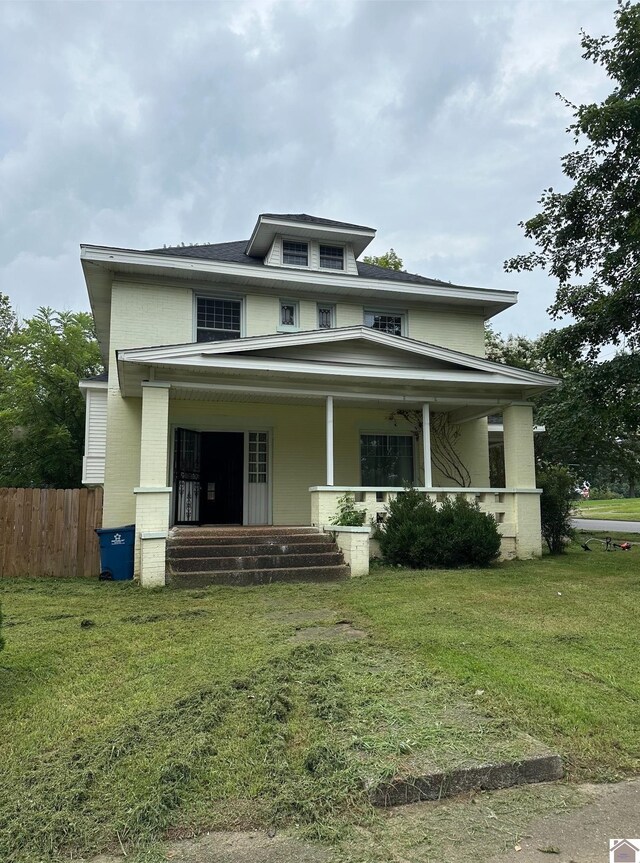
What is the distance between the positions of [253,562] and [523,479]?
5944 millimetres

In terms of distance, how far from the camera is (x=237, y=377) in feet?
33.1

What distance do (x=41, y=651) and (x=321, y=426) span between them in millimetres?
8796

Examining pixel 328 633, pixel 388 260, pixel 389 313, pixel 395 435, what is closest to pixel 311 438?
pixel 395 435

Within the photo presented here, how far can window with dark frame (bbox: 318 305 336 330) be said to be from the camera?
13094 millimetres

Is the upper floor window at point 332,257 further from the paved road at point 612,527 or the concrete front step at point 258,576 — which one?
the paved road at point 612,527

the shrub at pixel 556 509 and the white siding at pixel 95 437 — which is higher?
the white siding at pixel 95 437

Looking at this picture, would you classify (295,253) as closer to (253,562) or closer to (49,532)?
(253,562)

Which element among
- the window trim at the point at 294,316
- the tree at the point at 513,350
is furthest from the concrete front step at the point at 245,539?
the tree at the point at 513,350

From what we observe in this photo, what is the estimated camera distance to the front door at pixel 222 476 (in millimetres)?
12430

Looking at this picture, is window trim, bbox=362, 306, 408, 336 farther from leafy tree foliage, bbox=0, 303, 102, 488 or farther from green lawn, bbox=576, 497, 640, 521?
green lawn, bbox=576, 497, 640, 521

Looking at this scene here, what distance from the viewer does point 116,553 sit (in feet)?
30.5

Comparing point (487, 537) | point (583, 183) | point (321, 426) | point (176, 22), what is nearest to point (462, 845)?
point (487, 537)

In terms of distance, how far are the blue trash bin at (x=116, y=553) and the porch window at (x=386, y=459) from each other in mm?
5834

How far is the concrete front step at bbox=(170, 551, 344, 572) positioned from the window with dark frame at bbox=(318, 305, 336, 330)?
610 cm
